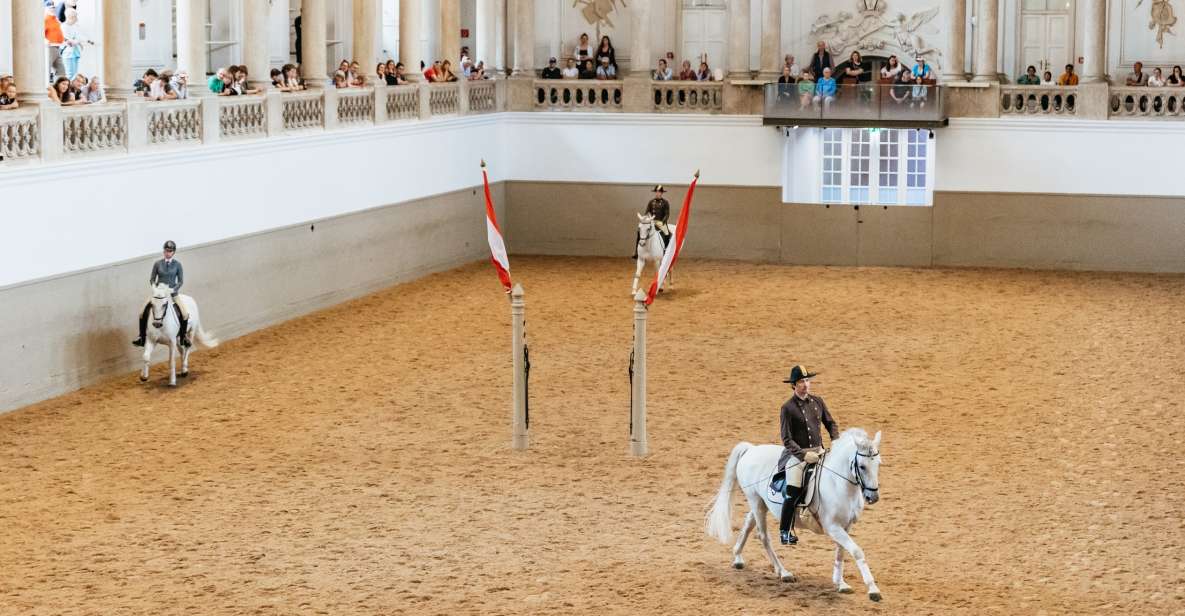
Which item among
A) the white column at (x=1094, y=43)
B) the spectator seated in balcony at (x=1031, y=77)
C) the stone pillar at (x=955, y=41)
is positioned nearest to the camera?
the white column at (x=1094, y=43)

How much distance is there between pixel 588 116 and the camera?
37.1m

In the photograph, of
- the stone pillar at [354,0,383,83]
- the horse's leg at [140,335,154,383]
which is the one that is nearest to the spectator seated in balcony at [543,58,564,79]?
the stone pillar at [354,0,383,83]

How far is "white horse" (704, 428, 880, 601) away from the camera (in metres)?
13.4

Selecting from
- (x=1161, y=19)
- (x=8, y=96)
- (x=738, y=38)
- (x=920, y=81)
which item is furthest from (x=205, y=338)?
(x=1161, y=19)

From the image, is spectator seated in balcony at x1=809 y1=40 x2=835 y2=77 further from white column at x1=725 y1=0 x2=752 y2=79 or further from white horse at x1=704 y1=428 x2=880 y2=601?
white horse at x1=704 y1=428 x2=880 y2=601

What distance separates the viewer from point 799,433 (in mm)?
14359

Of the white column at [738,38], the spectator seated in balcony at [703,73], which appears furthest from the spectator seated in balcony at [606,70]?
the white column at [738,38]

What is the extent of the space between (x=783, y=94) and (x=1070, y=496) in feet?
64.2

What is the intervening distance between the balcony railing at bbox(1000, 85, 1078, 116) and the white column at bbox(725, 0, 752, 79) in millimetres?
5454

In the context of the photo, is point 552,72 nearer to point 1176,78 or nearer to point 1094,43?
point 1094,43

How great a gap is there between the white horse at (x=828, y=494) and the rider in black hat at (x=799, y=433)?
0.29ft

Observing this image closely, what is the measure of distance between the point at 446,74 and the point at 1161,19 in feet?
47.9

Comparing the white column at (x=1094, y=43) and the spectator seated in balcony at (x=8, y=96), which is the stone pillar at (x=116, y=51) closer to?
the spectator seated in balcony at (x=8, y=96)

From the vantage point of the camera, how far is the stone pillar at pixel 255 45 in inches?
1126
